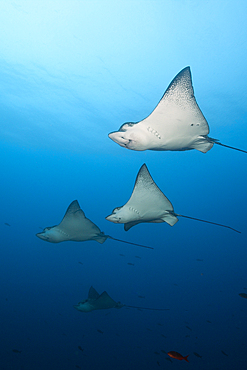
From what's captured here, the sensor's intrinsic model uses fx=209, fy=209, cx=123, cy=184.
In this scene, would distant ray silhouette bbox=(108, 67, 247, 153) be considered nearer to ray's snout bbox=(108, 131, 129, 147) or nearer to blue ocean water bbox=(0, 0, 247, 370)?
ray's snout bbox=(108, 131, 129, 147)

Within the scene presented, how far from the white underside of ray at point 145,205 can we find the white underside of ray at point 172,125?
61cm

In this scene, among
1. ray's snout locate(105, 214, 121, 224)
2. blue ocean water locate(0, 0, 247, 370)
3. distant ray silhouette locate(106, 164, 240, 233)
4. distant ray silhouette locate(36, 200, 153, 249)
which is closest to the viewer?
distant ray silhouette locate(106, 164, 240, 233)

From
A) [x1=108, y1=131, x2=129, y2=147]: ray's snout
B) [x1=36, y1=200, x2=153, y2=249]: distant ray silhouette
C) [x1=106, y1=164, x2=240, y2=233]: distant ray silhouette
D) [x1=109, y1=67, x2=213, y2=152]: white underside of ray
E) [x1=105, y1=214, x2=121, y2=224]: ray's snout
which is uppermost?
[x1=109, y1=67, x2=213, y2=152]: white underside of ray

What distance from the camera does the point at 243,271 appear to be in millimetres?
24891

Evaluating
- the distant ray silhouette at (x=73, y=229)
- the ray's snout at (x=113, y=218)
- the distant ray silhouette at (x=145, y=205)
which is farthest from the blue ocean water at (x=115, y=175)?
the ray's snout at (x=113, y=218)

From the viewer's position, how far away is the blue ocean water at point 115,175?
7.30 metres

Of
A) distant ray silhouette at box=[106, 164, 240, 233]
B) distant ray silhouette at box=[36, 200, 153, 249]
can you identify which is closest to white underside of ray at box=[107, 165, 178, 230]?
distant ray silhouette at box=[106, 164, 240, 233]

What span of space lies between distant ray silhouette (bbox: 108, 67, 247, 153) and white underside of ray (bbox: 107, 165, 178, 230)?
0.61 metres

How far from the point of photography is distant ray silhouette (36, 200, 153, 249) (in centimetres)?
483

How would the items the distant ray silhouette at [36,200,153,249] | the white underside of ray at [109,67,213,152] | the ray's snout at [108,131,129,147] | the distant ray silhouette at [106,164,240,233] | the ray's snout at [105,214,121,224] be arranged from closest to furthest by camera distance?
the white underside of ray at [109,67,213,152], the ray's snout at [108,131,129,147], the distant ray silhouette at [106,164,240,233], the ray's snout at [105,214,121,224], the distant ray silhouette at [36,200,153,249]

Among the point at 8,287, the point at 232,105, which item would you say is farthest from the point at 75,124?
the point at 8,287

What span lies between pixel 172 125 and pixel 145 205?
1.59 m

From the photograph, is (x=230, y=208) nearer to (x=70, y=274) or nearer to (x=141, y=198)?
(x=141, y=198)

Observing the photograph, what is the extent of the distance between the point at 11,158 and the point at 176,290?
27906 millimetres
